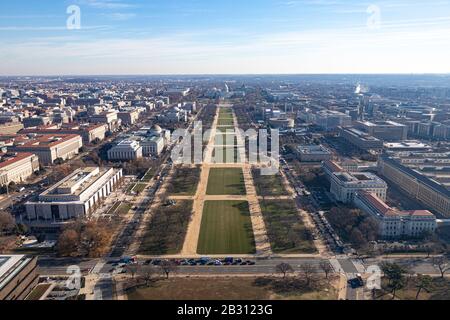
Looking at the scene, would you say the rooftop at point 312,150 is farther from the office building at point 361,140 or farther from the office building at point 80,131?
the office building at point 80,131

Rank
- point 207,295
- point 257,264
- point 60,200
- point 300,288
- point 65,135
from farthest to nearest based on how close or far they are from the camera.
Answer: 1. point 65,135
2. point 60,200
3. point 257,264
4. point 300,288
5. point 207,295

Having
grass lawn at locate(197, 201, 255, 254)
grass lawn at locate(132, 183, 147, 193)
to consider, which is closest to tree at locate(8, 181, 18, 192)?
grass lawn at locate(132, 183, 147, 193)

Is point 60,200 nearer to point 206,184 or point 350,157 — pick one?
point 206,184

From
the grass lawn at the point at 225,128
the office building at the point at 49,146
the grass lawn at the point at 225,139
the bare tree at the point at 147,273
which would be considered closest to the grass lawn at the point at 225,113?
the grass lawn at the point at 225,128

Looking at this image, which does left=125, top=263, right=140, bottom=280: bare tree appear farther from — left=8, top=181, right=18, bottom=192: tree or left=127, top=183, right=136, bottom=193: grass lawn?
left=8, top=181, right=18, bottom=192: tree

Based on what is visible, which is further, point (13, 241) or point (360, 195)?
point (360, 195)
